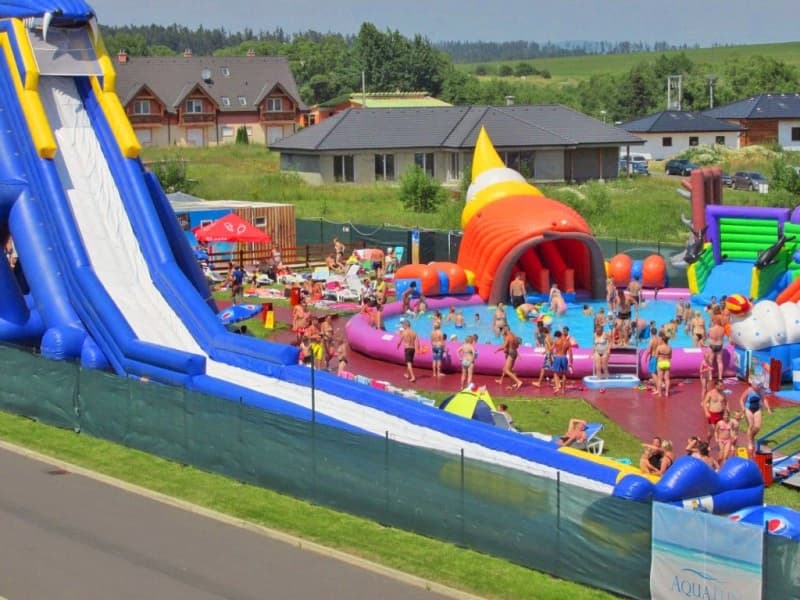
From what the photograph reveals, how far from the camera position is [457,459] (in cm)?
1592

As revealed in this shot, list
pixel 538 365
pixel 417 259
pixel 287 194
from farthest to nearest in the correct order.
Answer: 1. pixel 287 194
2. pixel 417 259
3. pixel 538 365

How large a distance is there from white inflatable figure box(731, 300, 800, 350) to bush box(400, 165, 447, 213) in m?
27.5

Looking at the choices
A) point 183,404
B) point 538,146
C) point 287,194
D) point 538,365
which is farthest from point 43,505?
point 538,146

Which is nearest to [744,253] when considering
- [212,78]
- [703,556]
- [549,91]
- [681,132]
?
[703,556]

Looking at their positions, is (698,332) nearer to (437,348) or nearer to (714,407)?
(437,348)

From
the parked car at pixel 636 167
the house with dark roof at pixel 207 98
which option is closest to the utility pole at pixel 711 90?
the parked car at pixel 636 167

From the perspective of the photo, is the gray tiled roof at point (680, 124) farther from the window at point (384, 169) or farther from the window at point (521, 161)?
the window at point (384, 169)

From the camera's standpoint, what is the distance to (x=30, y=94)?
2564 centimetres

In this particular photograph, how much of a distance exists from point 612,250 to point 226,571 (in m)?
28.1

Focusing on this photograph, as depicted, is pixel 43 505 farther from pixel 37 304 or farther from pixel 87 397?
pixel 37 304

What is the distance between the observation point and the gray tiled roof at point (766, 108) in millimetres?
75625

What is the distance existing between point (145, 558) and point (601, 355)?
39.8 ft

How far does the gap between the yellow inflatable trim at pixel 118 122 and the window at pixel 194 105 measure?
54.5 m

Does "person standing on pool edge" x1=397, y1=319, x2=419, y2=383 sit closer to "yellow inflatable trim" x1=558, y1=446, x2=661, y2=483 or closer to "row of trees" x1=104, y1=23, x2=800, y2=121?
"yellow inflatable trim" x1=558, y1=446, x2=661, y2=483
